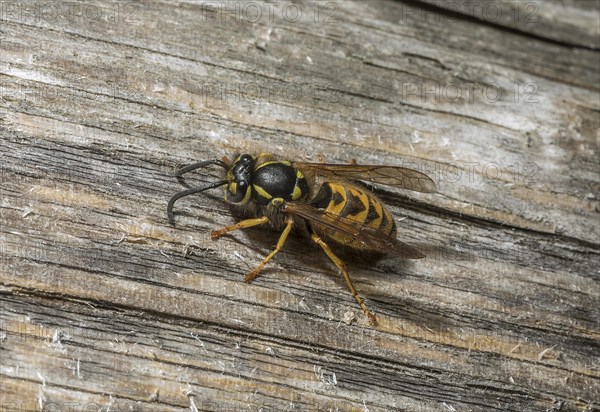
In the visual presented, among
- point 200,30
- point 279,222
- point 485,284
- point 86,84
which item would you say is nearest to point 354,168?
point 279,222

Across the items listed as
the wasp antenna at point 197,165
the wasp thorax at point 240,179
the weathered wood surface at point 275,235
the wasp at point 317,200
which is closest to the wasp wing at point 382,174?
the wasp at point 317,200

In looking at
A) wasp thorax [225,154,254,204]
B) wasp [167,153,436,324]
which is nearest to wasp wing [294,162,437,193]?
wasp [167,153,436,324]

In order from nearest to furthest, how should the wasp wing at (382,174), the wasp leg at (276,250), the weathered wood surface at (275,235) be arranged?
the weathered wood surface at (275,235)
the wasp leg at (276,250)
the wasp wing at (382,174)

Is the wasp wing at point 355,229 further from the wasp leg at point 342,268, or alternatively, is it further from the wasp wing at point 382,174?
the wasp wing at point 382,174

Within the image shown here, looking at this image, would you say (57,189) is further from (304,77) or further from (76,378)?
(304,77)

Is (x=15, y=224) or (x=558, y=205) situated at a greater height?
(x=558, y=205)
